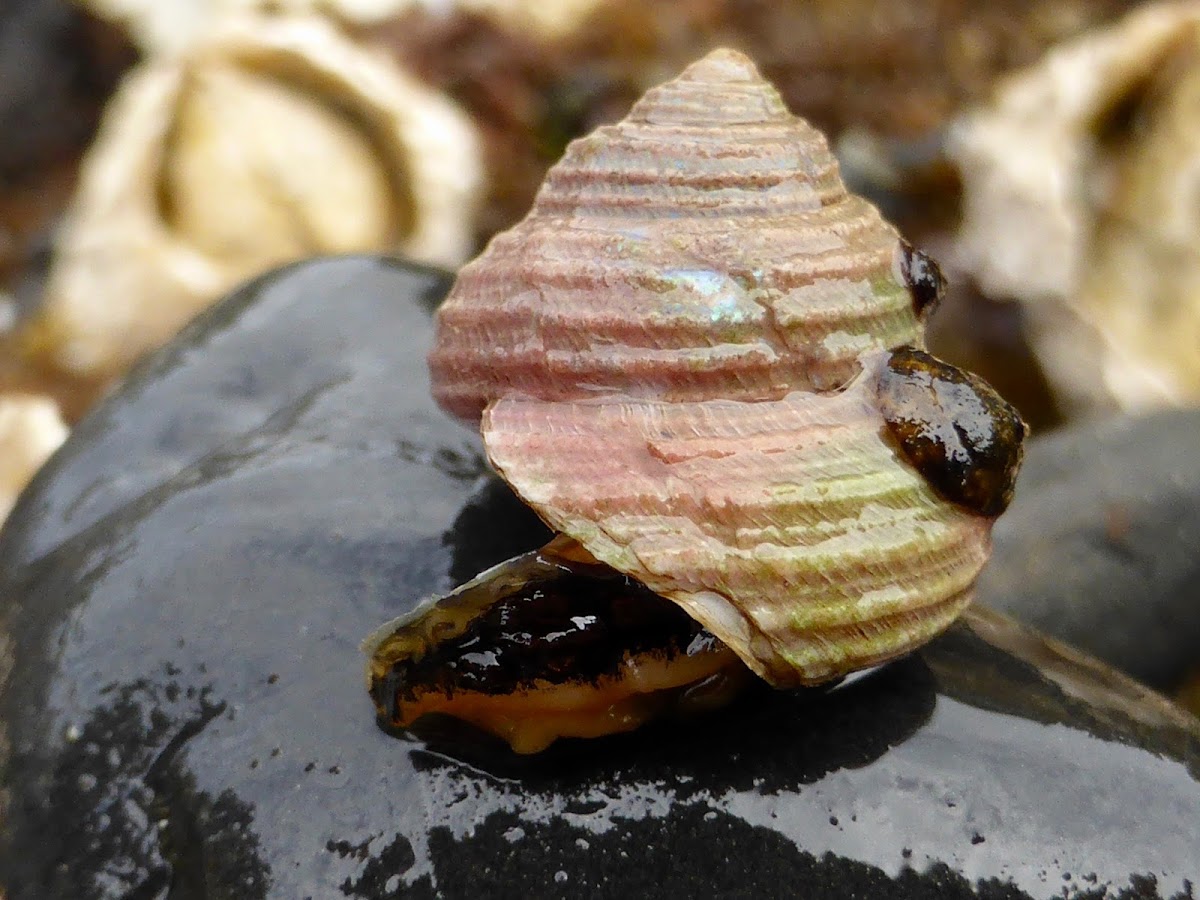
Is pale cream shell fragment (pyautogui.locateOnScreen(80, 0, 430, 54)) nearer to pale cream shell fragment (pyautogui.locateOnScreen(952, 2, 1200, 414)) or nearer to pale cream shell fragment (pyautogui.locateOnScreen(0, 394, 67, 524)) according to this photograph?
pale cream shell fragment (pyautogui.locateOnScreen(0, 394, 67, 524))

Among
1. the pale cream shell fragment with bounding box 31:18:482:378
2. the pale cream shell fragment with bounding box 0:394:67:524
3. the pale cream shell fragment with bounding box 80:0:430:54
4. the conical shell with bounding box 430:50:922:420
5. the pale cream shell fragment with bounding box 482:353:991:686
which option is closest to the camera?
the pale cream shell fragment with bounding box 482:353:991:686

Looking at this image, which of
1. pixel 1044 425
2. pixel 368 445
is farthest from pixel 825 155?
pixel 1044 425

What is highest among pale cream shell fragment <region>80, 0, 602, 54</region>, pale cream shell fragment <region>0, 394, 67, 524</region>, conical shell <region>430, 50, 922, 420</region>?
conical shell <region>430, 50, 922, 420</region>

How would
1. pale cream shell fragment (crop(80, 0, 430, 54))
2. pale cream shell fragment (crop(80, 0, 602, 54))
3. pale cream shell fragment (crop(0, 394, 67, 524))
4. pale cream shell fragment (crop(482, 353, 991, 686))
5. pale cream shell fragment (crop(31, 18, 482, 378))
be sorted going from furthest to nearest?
Result: pale cream shell fragment (crop(80, 0, 430, 54)) < pale cream shell fragment (crop(80, 0, 602, 54)) < pale cream shell fragment (crop(31, 18, 482, 378)) < pale cream shell fragment (crop(0, 394, 67, 524)) < pale cream shell fragment (crop(482, 353, 991, 686))

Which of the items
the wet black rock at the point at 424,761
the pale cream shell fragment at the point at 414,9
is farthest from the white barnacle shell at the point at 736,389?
the pale cream shell fragment at the point at 414,9

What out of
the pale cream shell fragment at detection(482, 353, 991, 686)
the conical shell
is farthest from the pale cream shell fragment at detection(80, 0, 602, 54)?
the pale cream shell fragment at detection(482, 353, 991, 686)

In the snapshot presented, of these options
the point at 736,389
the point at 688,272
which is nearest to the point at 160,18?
the point at 688,272

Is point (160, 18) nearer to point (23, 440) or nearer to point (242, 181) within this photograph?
point (242, 181)
